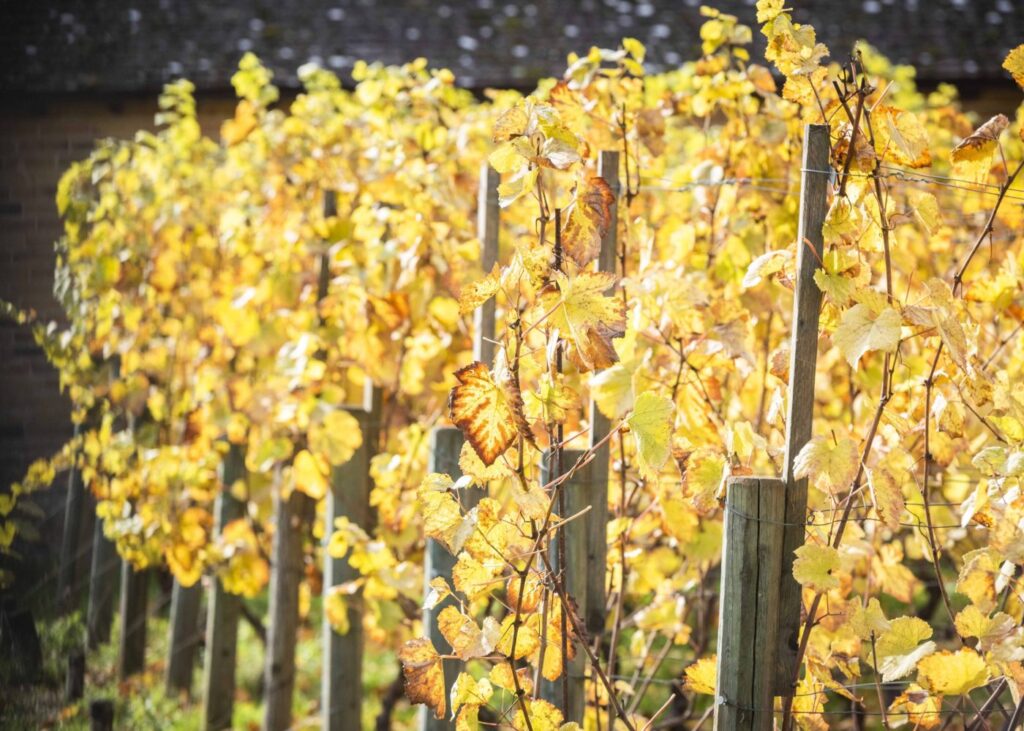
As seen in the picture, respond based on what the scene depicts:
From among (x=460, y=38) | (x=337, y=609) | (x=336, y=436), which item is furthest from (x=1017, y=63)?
(x=460, y=38)

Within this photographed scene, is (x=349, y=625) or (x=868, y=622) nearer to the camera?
(x=868, y=622)

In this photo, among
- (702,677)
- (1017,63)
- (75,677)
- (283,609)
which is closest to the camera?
(1017,63)

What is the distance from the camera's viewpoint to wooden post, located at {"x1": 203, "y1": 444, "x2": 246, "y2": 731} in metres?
3.64

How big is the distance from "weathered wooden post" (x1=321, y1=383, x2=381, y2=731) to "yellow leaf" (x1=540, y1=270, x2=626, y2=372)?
1.59 metres

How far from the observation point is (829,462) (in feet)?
4.55

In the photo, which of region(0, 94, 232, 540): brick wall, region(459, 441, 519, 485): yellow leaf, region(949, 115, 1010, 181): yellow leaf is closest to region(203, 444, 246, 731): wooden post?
region(0, 94, 232, 540): brick wall

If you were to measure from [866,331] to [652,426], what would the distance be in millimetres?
299

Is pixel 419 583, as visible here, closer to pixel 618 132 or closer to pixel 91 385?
pixel 618 132

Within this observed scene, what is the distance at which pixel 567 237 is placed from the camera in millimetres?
1575

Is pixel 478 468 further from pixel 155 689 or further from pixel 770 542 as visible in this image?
pixel 155 689

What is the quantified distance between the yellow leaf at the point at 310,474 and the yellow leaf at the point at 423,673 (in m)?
1.51

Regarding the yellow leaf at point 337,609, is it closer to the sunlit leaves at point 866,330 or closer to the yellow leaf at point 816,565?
the yellow leaf at point 816,565

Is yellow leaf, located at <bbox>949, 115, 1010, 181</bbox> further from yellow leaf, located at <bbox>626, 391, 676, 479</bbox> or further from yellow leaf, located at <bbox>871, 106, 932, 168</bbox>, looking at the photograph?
yellow leaf, located at <bbox>626, 391, 676, 479</bbox>

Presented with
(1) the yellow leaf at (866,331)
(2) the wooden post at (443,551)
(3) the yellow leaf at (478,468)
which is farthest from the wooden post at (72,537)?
(1) the yellow leaf at (866,331)
